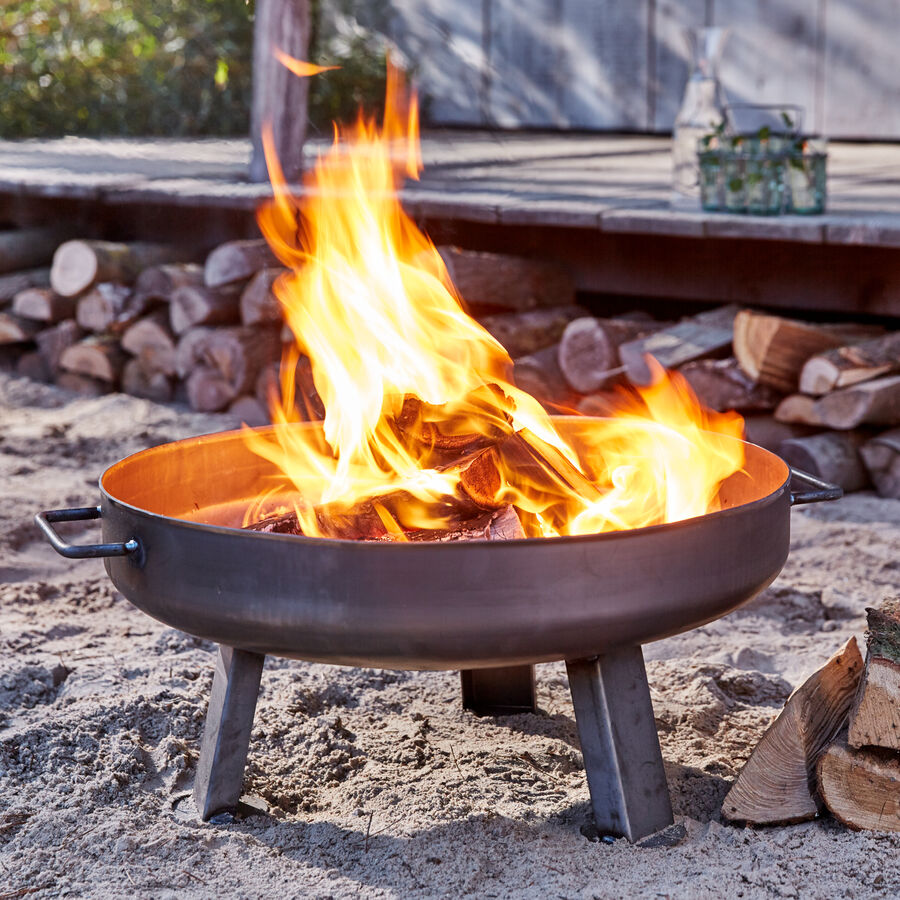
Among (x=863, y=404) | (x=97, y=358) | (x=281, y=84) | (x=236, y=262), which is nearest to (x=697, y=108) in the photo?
(x=863, y=404)

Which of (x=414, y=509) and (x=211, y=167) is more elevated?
(x=211, y=167)

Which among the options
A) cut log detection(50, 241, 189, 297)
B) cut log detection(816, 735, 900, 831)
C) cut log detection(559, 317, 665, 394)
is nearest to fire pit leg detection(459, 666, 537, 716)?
cut log detection(816, 735, 900, 831)

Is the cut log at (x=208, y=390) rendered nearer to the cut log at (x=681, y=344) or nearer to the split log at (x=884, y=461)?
the cut log at (x=681, y=344)

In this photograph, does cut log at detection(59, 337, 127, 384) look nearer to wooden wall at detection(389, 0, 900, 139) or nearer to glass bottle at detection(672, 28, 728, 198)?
glass bottle at detection(672, 28, 728, 198)

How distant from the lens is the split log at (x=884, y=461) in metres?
3.43

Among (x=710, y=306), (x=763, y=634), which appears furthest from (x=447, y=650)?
(x=710, y=306)

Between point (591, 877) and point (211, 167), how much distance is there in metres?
4.20

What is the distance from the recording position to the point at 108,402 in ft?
15.1

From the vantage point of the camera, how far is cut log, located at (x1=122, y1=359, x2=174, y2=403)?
15.5 ft

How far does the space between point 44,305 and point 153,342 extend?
58 cm

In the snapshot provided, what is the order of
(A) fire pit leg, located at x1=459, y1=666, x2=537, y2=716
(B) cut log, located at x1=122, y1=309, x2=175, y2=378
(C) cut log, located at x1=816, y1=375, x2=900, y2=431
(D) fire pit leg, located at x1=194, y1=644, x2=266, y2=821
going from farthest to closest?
(B) cut log, located at x1=122, y1=309, x2=175, y2=378, (C) cut log, located at x1=816, y1=375, x2=900, y2=431, (A) fire pit leg, located at x1=459, y1=666, x2=537, y2=716, (D) fire pit leg, located at x1=194, y1=644, x2=266, y2=821

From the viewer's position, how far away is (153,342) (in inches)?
184

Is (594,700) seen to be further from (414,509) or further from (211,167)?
(211,167)

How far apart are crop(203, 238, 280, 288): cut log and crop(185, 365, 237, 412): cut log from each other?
1.04 ft
